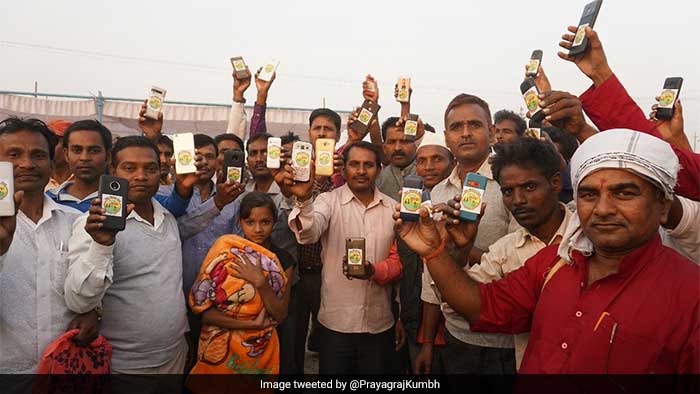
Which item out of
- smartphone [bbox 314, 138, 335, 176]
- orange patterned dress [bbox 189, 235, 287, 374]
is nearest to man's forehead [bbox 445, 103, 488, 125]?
smartphone [bbox 314, 138, 335, 176]

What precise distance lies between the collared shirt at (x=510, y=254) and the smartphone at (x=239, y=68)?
3955 mm

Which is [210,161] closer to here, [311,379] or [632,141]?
[311,379]

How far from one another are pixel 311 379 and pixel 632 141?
12.9ft

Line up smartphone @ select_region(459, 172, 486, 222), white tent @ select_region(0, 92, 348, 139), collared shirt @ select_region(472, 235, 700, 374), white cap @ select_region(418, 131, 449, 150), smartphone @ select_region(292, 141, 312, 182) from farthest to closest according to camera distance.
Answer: white tent @ select_region(0, 92, 348, 139)
white cap @ select_region(418, 131, 449, 150)
smartphone @ select_region(292, 141, 312, 182)
smartphone @ select_region(459, 172, 486, 222)
collared shirt @ select_region(472, 235, 700, 374)

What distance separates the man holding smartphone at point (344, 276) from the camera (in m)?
3.64

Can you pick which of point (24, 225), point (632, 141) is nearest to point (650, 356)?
point (632, 141)

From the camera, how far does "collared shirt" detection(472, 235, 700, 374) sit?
1627 millimetres

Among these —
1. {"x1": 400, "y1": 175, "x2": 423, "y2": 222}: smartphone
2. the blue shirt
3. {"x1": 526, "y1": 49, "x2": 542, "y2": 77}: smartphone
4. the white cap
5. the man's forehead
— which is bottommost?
the blue shirt

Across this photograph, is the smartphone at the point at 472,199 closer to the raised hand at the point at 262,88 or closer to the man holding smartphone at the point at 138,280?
the man holding smartphone at the point at 138,280

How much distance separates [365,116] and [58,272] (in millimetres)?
3410

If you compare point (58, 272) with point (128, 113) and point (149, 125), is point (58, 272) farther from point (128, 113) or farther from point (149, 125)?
point (128, 113)

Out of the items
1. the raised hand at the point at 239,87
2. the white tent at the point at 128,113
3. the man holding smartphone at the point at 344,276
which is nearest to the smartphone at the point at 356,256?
the man holding smartphone at the point at 344,276

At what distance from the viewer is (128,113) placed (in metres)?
13.3

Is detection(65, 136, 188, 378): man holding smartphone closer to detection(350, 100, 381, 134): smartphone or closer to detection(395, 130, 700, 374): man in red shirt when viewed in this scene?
detection(395, 130, 700, 374): man in red shirt
